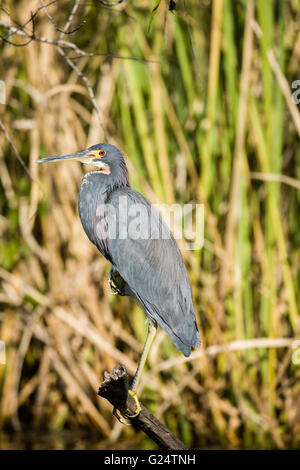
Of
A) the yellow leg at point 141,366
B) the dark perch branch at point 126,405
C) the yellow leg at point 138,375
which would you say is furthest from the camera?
the yellow leg at point 141,366

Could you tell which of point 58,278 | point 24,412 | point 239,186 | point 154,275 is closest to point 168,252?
point 154,275

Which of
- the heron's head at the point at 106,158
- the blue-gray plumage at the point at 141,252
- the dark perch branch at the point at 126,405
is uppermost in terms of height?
the heron's head at the point at 106,158

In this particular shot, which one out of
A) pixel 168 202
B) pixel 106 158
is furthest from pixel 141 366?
pixel 168 202

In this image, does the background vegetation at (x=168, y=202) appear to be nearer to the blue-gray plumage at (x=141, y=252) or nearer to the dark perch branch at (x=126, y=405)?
the blue-gray plumage at (x=141, y=252)

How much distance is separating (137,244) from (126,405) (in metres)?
0.55

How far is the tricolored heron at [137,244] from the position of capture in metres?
1.73

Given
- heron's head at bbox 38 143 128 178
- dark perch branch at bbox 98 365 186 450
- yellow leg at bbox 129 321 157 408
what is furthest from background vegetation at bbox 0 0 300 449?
dark perch branch at bbox 98 365 186 450

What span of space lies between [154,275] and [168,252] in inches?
3.5

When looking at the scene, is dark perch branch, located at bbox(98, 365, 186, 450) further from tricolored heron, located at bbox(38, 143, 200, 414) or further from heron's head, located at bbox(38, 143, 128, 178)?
heron's head, located at bbox(38, 143, 128, 178)

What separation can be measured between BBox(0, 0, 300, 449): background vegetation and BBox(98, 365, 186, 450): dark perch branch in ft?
Result: 3.42

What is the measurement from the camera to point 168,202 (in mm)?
2480

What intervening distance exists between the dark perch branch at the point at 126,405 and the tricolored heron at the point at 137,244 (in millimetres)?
318

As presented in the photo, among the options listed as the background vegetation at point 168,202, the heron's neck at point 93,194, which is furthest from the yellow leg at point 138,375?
the background vegetation at point 168,202
